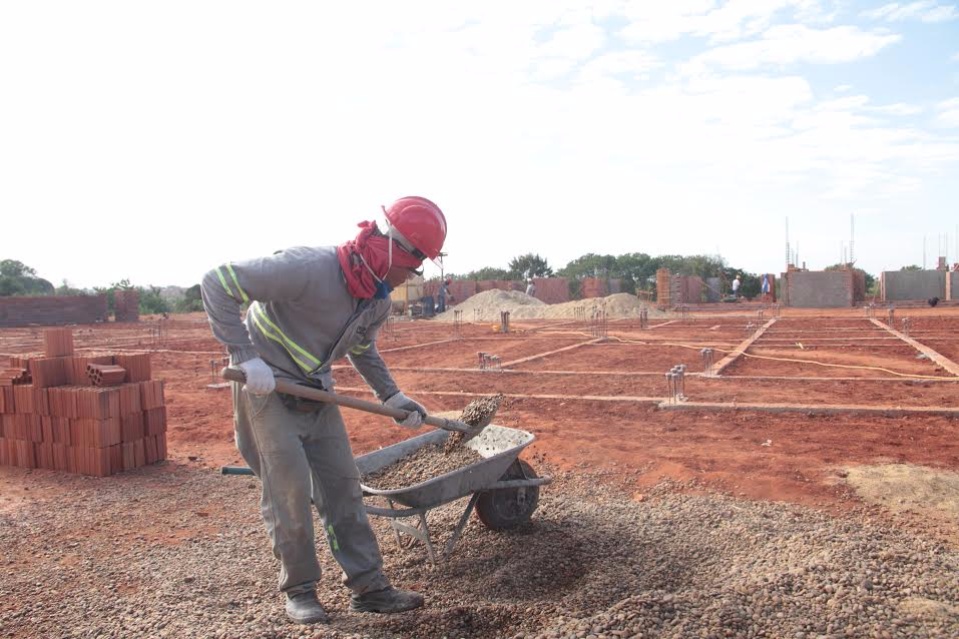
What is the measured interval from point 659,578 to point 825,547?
885 millimetres

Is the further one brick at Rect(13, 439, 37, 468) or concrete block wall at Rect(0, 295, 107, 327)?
concrete block wall at Rect(0, 295, 107, 327)

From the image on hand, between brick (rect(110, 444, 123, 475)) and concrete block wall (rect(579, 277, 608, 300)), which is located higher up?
concrete block wall (rect(579, 277, 608, 300))

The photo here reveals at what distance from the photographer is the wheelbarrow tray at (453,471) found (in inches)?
149

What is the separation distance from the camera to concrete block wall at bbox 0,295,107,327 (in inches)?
1246

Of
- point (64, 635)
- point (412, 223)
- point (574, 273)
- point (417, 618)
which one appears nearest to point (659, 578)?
point (417, 618)

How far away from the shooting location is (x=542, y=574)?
12.3 feet

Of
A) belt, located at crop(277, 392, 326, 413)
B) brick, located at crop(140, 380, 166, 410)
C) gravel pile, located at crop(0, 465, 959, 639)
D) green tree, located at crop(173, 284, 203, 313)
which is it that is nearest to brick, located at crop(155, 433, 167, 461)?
brick, located at crop(140, 380, 166, 410)

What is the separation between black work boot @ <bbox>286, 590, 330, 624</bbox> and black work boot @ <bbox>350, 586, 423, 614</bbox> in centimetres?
20

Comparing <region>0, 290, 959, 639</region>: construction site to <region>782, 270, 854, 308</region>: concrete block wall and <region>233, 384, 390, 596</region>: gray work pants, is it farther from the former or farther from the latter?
<region>782, 270, 854, 308</region>: concrete block wall

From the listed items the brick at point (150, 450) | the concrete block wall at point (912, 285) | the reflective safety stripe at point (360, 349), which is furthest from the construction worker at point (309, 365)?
the concrete block wall at point (912, 285)

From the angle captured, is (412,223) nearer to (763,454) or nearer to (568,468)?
(568,468)

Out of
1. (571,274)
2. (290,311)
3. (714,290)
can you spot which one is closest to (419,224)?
(290,311)

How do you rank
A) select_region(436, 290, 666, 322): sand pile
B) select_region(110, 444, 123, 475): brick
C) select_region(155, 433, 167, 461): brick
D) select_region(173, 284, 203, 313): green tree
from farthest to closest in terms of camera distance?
select_region(173, 284, 203, 313): green tree, select_region(436, 290, 666, 322): sand pile, select_region(155, 433, 167, 461): brick, select_region(110, 444, 123, 475): brick

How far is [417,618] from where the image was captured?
3164 millimetres
